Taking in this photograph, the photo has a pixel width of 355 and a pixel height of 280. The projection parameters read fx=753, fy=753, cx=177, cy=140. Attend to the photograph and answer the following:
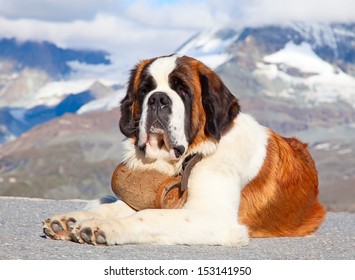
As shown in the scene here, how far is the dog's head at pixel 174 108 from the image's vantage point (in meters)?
8.12

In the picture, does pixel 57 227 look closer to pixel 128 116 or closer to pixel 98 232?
pixel 98 232

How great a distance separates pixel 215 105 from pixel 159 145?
0.78m

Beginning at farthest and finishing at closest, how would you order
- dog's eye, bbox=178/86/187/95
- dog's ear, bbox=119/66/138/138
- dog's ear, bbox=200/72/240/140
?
dog's ear, bbox=119/66/138/138 → dog's ear, bbox=200/72/240/140 → dog's eye, bbox=178/86/187/95

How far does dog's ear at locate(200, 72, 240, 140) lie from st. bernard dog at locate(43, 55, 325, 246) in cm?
1

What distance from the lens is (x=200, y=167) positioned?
8.45 meters

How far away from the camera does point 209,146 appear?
27.9ft

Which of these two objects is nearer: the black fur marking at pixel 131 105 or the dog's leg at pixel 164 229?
the dog's leg at pixel 164 229

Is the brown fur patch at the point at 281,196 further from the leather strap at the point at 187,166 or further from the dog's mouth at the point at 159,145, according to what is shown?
the dog's mouth at the point at 159,145

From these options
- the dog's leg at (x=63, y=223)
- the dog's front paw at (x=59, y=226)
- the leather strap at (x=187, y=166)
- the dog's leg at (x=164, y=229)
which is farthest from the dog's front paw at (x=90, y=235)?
the leather strap at (x=187, y=166)

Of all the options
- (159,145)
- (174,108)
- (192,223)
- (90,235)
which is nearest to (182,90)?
(174,108)

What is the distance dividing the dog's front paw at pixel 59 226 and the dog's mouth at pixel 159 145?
1139mm

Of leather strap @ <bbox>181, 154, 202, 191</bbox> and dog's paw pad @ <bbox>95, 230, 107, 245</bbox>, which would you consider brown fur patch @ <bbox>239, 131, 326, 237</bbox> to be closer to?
leather strap @ <bbox>181, 154, 202, 191</bbox>

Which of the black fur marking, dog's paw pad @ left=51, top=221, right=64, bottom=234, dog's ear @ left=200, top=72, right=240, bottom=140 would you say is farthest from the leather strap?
dog's paw pad @ left=51, top=221, right=64, bottom=234

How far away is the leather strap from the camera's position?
841 centimetres
